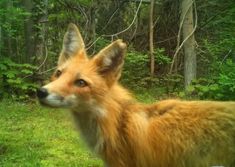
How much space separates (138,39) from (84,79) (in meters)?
10.8

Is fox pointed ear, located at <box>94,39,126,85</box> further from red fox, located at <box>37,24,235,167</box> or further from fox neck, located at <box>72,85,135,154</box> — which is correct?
fox neck, located at <box>72,85,135,154</box>

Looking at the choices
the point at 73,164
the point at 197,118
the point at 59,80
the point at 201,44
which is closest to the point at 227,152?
the point at 197,118

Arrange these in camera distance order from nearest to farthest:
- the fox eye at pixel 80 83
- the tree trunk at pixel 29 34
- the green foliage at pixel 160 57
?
the fox eye at pixel 80 83
the tree trunk at pixel 29 34
the green foliage at pixel 160 57

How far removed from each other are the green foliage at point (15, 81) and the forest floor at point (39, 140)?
3.84 ft

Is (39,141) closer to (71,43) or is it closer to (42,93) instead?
(71,43)

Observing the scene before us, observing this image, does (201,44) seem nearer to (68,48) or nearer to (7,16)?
(7,16)

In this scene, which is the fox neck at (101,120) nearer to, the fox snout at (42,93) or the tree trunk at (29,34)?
the fox snout at (42,93)

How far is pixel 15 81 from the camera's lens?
11.7 meters

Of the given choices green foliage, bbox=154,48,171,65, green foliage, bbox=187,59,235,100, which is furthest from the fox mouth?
green foliage, bbox=154,48,171,65

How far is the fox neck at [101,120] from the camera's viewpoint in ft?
14.6

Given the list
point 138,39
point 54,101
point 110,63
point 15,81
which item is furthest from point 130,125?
point 138,39

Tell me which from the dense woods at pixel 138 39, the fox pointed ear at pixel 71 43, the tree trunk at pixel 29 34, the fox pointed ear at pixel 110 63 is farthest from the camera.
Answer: the tree trunk at pixel 29 34

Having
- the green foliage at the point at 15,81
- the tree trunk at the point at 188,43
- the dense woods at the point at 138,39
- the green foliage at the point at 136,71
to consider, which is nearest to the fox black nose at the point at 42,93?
the dense woods at the point at 138,39

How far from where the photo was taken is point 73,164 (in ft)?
21.5
